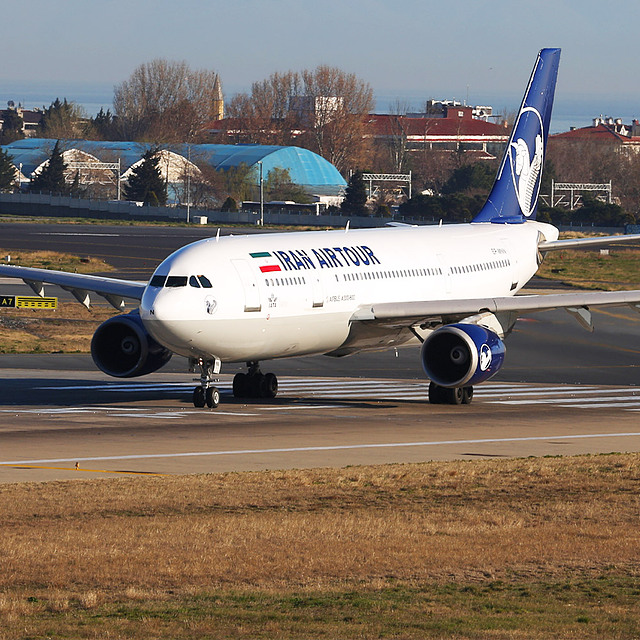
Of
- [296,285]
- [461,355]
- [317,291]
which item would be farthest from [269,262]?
[461,355]

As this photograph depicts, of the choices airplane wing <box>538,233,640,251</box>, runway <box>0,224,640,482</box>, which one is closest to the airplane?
airplane wing <box>538,233,640,251</box>

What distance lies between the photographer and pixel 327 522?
1950 cm

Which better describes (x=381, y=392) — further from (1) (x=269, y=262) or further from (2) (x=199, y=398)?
(1) (x=269, y=262)

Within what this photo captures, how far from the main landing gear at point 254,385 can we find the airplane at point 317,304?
0.03m

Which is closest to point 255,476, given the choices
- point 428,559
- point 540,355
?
point 428,559

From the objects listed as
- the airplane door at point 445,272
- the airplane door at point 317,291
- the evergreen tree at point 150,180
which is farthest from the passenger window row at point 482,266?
the evergreen tree at point 150,180

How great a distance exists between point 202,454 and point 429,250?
675 inches

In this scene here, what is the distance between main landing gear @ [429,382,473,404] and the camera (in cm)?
3838

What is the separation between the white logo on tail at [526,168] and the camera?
50469 mm

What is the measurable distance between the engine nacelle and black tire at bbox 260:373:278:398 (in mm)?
3674

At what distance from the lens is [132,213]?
183125 mm

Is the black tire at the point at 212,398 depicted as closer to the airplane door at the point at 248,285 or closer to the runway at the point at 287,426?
the runway at the point at 287,426

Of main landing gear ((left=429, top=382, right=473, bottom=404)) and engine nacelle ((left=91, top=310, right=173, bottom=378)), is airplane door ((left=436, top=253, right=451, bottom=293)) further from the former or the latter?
engine nacelle ((left=91, top=310, right=173, bottom=378))

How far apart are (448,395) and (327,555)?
2165cm
